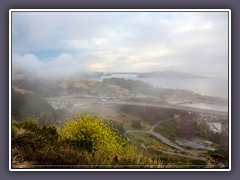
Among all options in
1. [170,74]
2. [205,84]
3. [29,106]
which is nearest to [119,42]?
[170,74]

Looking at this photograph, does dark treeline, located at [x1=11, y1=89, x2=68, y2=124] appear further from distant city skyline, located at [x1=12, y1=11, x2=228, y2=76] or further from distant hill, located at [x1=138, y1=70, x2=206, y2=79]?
distant hill, located at [x1=138, y1=70, x2=206, y2=79]

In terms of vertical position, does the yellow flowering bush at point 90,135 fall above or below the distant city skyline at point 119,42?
below

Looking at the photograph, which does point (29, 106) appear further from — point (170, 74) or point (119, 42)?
point (170, 74)

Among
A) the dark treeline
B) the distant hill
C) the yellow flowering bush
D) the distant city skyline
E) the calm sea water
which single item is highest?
the distant city skyline

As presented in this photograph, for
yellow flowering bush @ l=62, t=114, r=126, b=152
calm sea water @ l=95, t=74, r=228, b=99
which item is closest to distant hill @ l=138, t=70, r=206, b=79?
calm sea water @ l=95, t=74, r=228, b=99

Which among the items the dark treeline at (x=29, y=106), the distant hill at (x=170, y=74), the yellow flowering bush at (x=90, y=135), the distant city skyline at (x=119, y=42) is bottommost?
the yellow flowering bush at (x=90, y=135)

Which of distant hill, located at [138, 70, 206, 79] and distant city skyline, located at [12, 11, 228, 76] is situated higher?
distant city skyline, located at [12, 11, 228, 76]

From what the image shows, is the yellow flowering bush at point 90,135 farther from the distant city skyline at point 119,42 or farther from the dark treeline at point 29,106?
the distant city skyline at point 119,42

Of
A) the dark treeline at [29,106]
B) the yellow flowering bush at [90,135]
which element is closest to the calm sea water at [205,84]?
the yellow flowering bush at [90,135]
